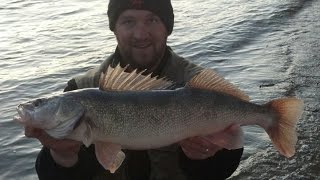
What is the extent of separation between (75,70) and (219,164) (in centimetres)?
658

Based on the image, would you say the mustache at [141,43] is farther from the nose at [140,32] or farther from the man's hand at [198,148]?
the man's hand at [198,148]

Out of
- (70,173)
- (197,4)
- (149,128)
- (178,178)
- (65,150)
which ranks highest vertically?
(149,128)

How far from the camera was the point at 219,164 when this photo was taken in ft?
14.2

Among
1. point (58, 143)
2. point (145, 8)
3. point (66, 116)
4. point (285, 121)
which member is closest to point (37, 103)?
point (66, 116)

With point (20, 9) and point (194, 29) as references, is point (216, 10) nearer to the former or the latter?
point (194, 29)

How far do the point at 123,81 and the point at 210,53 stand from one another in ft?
26.3

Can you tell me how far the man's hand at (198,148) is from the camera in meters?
3.86

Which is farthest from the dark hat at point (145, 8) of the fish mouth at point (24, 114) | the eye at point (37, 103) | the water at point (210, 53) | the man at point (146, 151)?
the water at point (210, 53)

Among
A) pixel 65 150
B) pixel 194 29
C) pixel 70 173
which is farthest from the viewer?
pixel 194 29

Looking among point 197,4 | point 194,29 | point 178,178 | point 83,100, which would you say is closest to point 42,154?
point 83,100

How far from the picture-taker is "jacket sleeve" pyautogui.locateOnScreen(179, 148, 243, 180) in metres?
4.24

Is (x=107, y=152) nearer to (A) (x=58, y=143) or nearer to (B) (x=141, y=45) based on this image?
(A) (x=58, y=143)

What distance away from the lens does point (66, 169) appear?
4129 millimetres

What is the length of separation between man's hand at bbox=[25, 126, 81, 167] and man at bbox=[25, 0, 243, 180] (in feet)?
0.03
